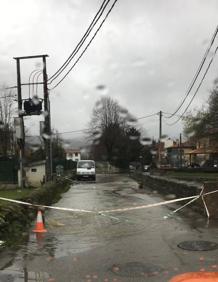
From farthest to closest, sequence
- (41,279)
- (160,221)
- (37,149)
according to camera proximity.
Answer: (37,149), (160,221), (41,279)

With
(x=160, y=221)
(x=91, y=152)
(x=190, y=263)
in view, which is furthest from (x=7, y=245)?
(x=91, y=152)

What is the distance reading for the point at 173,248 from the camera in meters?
9.60

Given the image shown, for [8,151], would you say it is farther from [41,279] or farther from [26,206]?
[41,279]

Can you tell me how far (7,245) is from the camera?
10.2 metres

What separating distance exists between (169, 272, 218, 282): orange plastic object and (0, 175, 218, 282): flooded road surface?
20 cm

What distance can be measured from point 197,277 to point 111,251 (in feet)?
8.73

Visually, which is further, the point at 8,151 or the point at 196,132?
the point at 8,151

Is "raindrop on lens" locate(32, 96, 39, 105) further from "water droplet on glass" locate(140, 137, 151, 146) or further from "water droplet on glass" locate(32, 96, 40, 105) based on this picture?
"water droplet on glass" locate(140, 137, 151, 146)

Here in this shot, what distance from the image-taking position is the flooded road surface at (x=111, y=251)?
25.2 feet

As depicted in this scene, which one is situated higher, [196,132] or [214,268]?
[196,132]

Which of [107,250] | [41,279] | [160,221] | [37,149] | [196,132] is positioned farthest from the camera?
[37,149]

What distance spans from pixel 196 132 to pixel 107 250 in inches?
1768

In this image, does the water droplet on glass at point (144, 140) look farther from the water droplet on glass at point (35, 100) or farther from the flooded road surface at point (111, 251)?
the flooded road surface at point (111, 251)

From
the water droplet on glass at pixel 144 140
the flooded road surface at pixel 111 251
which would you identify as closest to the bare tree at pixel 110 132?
the water droplet on glass at pixel 144 140
